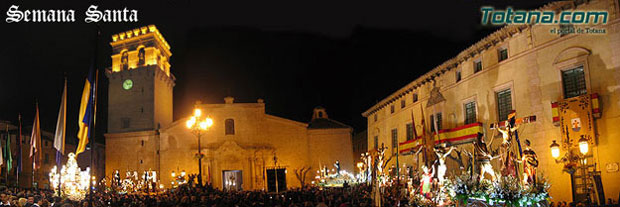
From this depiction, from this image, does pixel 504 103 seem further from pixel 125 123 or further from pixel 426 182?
pixel 125 123

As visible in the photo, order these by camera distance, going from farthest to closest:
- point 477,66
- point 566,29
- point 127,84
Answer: point 127,84
point 477,66
point 566,29

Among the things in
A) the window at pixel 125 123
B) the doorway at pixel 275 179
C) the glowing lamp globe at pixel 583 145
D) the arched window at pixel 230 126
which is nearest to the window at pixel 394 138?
the doorway at pixel 275 179

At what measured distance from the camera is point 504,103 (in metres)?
23.2

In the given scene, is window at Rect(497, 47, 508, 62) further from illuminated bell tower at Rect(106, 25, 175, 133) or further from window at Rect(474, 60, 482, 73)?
illuminated bell tower at Rect(106, 25, 175, 133)

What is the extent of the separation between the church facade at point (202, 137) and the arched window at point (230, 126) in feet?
0.34

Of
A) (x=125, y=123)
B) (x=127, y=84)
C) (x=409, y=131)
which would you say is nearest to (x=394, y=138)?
(x=409, y=131)

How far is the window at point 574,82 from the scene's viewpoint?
18.7 metres

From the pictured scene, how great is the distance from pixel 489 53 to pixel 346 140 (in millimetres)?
27713

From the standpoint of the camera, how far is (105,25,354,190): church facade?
1806 inches

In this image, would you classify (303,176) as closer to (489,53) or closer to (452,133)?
(452,133)

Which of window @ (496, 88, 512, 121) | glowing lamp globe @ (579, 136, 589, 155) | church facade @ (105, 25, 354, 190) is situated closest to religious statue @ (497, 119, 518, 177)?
glowing lamp globe @ (579, 136, 589, 155)

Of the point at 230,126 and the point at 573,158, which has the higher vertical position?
the point at 230,126

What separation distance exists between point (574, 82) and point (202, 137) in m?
36.0

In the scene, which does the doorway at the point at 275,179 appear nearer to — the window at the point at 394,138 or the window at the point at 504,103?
the window at the point at 394,138
